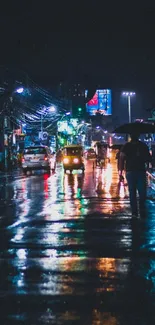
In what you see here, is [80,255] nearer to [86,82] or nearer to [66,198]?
[66,198]

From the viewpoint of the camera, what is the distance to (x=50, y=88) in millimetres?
77438

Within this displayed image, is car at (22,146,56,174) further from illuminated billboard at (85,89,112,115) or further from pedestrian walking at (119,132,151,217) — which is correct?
illuminated billboard at (85,89,112,115)

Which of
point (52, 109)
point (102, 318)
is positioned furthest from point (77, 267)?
point (52, 109)

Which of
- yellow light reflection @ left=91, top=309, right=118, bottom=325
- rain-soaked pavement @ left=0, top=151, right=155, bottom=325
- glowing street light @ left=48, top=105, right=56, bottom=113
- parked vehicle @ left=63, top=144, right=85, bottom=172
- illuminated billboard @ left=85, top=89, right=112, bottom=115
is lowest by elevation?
yellow light reflection @ left=91, top=309, right=118, bottom=325

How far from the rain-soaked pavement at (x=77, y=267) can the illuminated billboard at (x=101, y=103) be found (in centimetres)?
9945

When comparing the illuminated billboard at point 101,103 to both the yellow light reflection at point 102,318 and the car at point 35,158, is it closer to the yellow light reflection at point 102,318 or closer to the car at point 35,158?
the car at point 35,158

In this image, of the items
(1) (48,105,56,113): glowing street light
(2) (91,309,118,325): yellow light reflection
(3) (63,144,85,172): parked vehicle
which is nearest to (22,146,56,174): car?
(3) (63,144,85,172): parked vehicle

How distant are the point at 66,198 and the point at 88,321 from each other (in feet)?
40.3

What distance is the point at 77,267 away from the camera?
7.35 metres

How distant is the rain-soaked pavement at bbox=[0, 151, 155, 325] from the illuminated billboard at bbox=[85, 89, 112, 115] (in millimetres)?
99447

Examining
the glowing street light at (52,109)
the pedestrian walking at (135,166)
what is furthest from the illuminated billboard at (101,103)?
the pedestrian walking at (135,166)

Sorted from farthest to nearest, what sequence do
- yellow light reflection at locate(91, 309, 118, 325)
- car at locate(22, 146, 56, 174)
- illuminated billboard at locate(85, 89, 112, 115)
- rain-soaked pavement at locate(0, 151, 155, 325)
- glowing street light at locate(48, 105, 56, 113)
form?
illuminated billboard at locate(85, 89, 112, 115), glowing street light at locate(48, 105, 56, 113), car at locate(22, 146, 56, 174), rain-soaked pavement at locate(0, 151, 155, 325), yellow light reflection at locate(91, 309, 118, 325)

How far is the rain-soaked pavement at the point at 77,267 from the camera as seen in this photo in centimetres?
532

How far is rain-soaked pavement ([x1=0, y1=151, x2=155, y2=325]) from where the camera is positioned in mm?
5316
